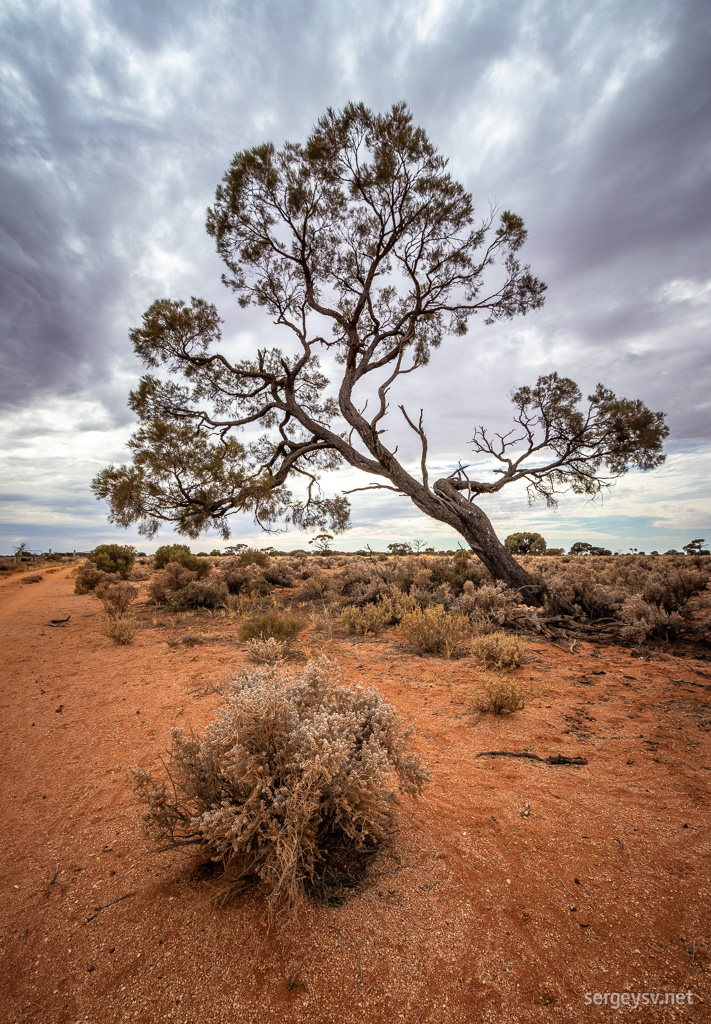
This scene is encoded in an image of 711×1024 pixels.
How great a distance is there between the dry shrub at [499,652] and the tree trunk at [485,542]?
13.1ft

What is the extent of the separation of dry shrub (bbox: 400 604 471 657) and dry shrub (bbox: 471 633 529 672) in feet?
1.86

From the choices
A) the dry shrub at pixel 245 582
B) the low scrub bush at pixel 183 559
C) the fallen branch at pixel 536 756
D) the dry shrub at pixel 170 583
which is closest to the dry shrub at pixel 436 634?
the fallen branch at pixel 536 756

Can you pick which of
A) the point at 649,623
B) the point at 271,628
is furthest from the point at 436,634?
the point at 649,623

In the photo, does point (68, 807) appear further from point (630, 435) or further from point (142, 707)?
point (630, 435)

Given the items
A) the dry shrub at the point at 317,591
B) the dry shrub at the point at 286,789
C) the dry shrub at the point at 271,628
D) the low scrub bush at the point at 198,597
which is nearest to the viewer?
the dry shrub at the point at 286,789

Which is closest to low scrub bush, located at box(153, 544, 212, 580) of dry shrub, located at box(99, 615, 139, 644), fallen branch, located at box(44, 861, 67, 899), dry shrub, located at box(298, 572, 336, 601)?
dry shrub, located at box(298, 572, 336, 601)

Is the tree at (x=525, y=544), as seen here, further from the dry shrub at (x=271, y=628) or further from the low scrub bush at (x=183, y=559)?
the dry shrub at (x=271, y=628)

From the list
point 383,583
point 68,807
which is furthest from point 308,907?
point 383,583

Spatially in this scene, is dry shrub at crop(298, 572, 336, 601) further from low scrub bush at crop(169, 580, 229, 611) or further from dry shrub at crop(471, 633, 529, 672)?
dry shrub at crop(471, 633, 529, 672)

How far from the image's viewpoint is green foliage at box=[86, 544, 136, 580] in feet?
55.2

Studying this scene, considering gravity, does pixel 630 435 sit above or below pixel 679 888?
above

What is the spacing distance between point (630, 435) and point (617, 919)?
36.4ft

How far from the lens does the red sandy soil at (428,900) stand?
1580 mm

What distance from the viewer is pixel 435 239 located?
37.1 ft
